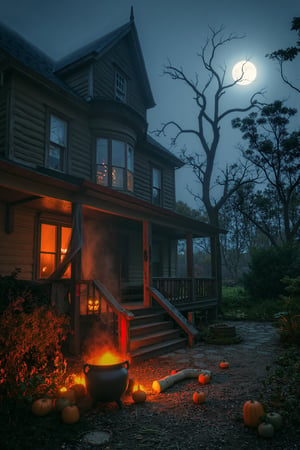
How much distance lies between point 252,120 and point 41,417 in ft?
69.5

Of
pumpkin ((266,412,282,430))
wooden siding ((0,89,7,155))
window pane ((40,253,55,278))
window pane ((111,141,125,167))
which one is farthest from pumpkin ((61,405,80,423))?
window pane ((111,141,125,167))

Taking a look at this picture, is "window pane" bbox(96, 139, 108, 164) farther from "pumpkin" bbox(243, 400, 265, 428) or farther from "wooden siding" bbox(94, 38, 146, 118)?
"pumpkin" bbox(243, 400, 265, 428)

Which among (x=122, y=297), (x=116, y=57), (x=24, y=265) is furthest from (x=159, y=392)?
(x=116, y=57)

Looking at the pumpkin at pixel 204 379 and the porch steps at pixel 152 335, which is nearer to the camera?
the pumpkin at pixel 204 379

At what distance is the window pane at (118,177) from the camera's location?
11611 mm

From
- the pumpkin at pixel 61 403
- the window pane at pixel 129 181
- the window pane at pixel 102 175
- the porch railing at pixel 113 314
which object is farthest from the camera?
the window pane at pixel 129 181

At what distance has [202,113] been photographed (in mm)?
20172

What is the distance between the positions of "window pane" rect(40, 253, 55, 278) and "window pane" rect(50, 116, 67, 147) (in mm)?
3596

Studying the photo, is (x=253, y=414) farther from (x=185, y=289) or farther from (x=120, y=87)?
(x=120, y=87)

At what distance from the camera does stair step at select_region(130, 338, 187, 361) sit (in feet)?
20.9

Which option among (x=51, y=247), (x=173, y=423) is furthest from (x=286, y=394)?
(x=51, y=247)

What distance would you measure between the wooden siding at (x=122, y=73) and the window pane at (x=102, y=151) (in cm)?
174

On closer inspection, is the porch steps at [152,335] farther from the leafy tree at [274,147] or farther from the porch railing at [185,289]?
the leafy tree at [274,147]

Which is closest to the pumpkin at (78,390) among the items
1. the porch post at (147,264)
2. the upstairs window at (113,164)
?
the porch post at (147,264)
